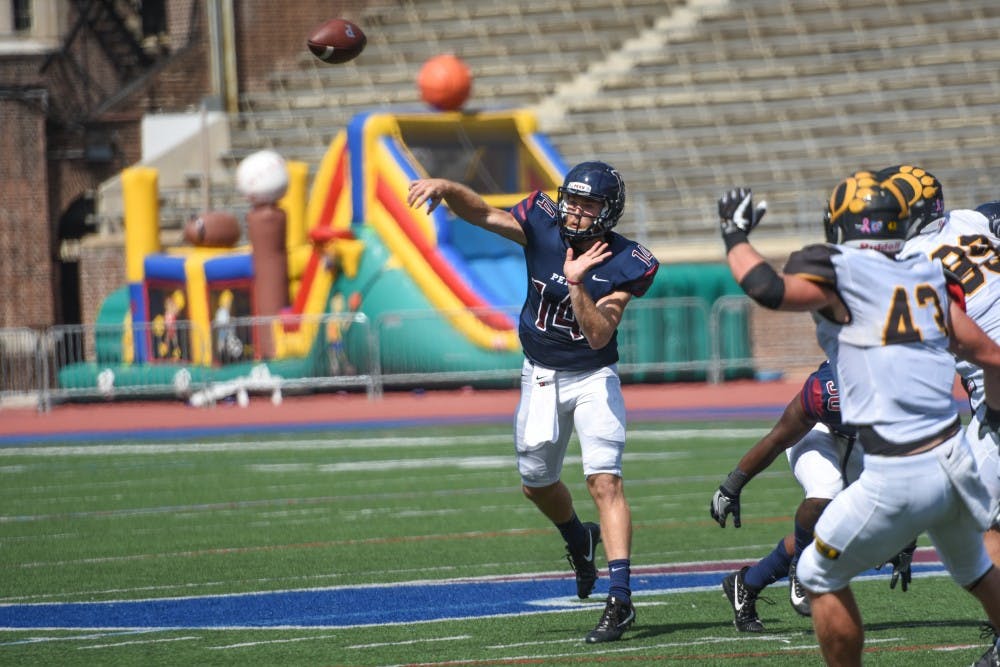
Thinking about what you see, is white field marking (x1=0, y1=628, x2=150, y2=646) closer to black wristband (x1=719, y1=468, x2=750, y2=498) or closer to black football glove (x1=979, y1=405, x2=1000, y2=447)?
black wristband (x1=719, y1=468, x2=750, y2=498)

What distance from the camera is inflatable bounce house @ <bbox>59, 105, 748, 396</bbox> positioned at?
21719 millimetres

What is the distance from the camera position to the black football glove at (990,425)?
6.34 metres

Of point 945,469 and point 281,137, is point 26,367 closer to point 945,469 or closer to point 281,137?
point 281,137

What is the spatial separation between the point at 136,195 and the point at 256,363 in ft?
14.4

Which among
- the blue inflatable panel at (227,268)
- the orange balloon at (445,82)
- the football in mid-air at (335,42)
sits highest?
the orange balloon at (445,82)

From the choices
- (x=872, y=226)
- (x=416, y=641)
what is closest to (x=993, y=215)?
(x=872, y=226)

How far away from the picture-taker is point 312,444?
17.1 meters

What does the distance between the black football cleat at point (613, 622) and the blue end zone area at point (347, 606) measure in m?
0.75

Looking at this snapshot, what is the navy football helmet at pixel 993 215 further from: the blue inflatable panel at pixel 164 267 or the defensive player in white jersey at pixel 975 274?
the blue inflatable panel at pixel 164 267

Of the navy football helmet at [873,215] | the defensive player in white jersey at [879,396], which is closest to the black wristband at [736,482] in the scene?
the defensive player in white jersey at [879,396]

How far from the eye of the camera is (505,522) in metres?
11.0

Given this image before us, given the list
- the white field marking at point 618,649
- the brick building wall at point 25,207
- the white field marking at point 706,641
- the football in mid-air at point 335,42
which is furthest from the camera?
the brick building wall at point 25,207

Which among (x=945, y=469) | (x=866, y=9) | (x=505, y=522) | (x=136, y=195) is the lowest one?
(x=505, y=522)

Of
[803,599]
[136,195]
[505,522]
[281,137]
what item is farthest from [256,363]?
[803,599]
